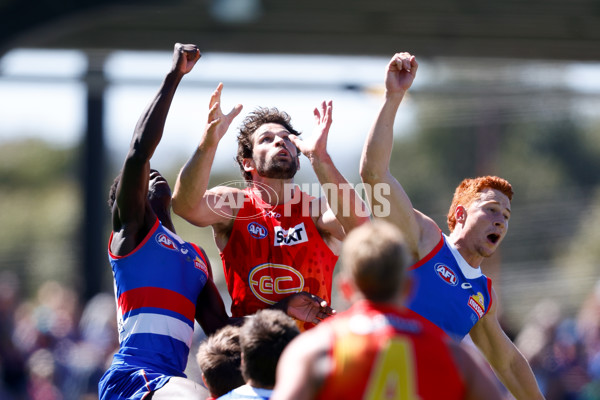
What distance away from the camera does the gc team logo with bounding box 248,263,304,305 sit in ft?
18.6

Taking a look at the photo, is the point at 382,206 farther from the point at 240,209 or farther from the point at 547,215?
the point at 547,215

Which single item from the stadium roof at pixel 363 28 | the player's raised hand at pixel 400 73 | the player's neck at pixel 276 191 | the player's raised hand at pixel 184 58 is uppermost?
the stadium roof at pixel 363 28

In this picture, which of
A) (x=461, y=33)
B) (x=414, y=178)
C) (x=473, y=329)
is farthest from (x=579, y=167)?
(x=473, y=329)

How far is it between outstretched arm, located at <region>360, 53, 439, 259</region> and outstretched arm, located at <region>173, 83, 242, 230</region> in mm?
955

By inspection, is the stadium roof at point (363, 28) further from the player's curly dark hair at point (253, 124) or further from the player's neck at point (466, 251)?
the player's neck at point (466, 251)

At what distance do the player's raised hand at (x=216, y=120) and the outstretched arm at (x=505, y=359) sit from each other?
213 cm

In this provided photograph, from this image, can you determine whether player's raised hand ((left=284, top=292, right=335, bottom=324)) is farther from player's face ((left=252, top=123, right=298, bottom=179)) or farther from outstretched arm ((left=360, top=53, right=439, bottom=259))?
player's face ((left=252, top=123, right=298, bottom=179))

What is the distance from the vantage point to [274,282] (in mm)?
5668

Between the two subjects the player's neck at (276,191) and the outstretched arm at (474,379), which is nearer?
the outstretched arm at (474,379)

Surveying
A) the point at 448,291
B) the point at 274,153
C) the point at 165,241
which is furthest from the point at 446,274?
the point at 165,241

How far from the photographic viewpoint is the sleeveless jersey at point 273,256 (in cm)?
568

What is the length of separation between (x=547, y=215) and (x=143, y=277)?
77.2ft

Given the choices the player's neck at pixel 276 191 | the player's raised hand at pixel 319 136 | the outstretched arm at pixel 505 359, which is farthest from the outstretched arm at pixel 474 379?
the outstretched arm at pixel 505 359

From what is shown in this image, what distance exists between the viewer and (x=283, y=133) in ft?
19.3
